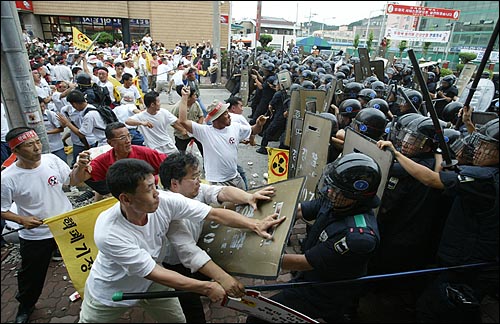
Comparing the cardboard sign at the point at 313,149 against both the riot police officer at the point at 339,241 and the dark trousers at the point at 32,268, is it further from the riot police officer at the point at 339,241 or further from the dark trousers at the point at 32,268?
the dark trousers at the point at 32,268

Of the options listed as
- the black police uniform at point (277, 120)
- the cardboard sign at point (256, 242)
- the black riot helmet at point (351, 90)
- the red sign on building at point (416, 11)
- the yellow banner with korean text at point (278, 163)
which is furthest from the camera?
the red sign on building at point (416, 11)

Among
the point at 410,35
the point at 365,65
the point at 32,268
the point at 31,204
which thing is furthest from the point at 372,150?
the point at 410,35

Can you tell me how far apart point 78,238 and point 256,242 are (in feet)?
6.12

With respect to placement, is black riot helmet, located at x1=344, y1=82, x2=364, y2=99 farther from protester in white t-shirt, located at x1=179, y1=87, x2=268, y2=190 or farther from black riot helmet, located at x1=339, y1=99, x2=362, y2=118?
protester in white t-shirt, located at x1=179, y1=87, x2=268, y2=190

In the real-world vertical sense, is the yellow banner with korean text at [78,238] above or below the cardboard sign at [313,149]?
below

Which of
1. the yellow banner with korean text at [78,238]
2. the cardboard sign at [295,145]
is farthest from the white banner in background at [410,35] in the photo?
the yellow banner with korean text at [78,238]

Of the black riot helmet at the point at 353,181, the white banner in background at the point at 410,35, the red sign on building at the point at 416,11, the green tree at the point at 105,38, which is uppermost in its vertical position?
Result: the red sign on building at the point at 416,11

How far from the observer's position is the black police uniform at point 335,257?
198cm

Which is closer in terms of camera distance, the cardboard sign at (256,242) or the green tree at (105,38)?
the cardboard sign at (256,242)

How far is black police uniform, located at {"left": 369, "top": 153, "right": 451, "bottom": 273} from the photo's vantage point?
271 cm

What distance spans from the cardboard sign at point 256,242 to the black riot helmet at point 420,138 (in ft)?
4.67

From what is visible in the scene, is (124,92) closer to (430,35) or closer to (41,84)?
(41,84)

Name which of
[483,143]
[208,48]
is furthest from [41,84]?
[208,48]

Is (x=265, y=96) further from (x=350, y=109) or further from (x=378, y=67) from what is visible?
(x=350, y=109)
